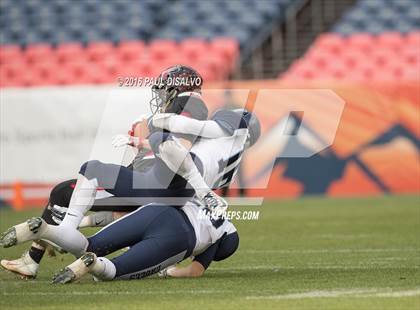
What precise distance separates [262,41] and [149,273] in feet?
36.8

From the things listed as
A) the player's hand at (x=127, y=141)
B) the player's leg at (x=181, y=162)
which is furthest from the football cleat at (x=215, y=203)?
the player's hand at (x=127, y=141)

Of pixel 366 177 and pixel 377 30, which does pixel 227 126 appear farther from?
pixel 377 30

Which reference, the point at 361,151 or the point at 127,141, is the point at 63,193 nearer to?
the point at 127,141

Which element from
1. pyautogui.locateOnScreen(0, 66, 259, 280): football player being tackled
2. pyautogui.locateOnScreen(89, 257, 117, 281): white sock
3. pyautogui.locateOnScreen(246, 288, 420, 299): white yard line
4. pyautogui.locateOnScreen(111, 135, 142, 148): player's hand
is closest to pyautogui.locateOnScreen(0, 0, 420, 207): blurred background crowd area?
pyautogui.locateOnScreen(0, 66, 259, 280): football player being tackled

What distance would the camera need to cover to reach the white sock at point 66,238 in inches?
225

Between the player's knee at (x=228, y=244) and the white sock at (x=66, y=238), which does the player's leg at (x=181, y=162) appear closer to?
the player's knee at (x=228, y=244)

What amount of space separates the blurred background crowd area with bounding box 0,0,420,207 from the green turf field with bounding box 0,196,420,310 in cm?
347

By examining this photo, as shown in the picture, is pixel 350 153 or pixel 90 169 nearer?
pixel 90 169

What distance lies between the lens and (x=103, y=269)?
5789 mm

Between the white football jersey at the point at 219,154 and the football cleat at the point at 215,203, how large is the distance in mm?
272

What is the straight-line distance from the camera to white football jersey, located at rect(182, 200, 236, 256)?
607cm

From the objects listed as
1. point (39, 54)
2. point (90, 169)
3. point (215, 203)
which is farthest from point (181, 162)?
point (39, 54)

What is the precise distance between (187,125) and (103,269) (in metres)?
0.96

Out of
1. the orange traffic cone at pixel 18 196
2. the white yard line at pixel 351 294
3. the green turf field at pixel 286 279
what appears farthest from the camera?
the orange traffic cone at pixel 18 196
